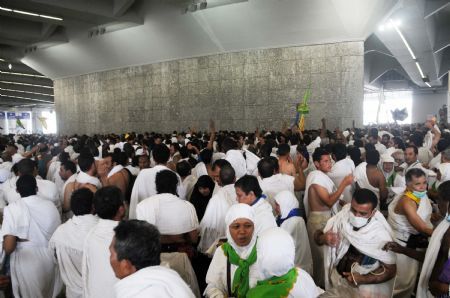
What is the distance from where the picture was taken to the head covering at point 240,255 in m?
2.65

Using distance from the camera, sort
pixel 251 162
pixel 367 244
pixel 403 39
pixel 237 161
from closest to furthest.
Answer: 1. pixel 367 244
2. pixel 237 161
3. pixel 251 162
4. pixel 403 39

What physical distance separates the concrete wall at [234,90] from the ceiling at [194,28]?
593mm

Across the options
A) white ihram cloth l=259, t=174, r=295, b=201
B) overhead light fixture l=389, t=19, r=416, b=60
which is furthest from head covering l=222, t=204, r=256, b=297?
overhead light fixture l=389, t=19, r=416, b=60

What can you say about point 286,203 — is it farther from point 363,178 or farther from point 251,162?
point 251,162

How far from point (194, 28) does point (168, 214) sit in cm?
1560

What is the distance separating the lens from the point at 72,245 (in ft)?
11.0

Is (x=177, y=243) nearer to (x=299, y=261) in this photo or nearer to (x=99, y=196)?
(x=99, y=196)

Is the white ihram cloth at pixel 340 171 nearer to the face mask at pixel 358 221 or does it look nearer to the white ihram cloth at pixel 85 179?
the face mask at pixel 358 221

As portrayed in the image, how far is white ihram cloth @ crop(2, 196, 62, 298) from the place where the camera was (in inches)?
147

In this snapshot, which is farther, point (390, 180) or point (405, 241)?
point (390, 180)

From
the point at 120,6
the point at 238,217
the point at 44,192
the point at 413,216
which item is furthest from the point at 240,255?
the point at 120,6

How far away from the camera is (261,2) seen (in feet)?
49.2

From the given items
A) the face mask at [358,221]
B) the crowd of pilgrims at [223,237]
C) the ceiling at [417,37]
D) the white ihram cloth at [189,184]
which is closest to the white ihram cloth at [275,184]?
the crowd of pilgrims at [223,237]

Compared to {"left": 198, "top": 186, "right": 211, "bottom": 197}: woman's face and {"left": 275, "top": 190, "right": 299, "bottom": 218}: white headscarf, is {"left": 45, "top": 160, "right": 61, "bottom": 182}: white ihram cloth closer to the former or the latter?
{"left": 198, "top": 186, "right": 211, "bottom": 197}: woman's face
